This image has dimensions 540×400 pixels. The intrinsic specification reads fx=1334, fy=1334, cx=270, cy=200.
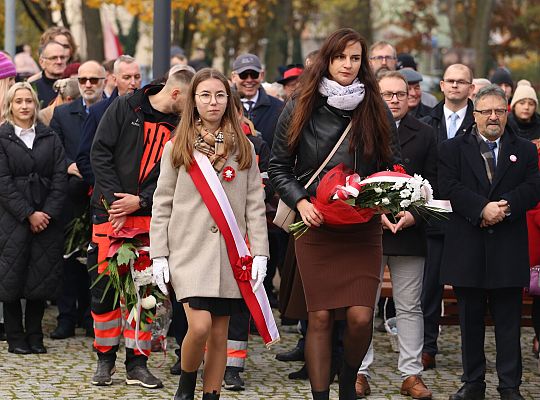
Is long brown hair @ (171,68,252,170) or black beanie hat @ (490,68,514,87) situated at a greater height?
black beanie hat @ (490,68,514,87)

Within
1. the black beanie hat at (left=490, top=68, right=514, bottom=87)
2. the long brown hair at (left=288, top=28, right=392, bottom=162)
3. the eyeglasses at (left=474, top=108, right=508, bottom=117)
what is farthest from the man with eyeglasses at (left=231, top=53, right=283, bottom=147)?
the long brown hair at (left=288, top=28, right=392, bottom=162)

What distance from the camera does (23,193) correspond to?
34.8 feet

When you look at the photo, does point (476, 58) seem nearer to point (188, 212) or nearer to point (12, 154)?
point (12, 154)

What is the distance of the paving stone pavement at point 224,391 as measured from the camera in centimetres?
915

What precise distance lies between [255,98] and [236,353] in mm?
3385

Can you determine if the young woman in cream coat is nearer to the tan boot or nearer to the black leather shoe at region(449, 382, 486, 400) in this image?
the tan boot

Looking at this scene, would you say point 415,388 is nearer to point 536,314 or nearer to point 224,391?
point 224,391

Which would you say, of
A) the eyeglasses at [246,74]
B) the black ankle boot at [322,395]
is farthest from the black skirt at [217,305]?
the eyeglasses at [246,74]

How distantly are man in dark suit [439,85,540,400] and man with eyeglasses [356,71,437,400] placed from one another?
9.6 inches

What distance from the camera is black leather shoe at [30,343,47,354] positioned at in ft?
34.9

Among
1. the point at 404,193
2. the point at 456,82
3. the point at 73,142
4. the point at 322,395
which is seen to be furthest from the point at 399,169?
the point at 73,142

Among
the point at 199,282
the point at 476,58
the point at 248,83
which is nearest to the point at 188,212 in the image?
the point at 199,282

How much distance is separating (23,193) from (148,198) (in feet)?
5.95

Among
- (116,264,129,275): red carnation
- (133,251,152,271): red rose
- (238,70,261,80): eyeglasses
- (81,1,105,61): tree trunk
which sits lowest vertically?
(116,264,129,275): red carnation
